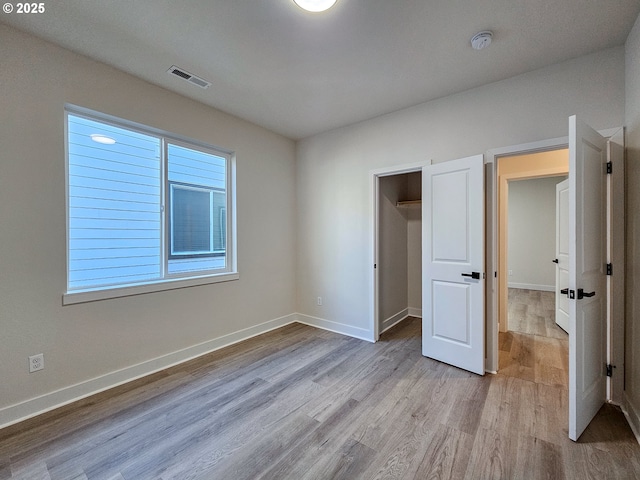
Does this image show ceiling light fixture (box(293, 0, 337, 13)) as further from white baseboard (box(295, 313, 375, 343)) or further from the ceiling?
white baseboard (box(295, 313, 375, 343))

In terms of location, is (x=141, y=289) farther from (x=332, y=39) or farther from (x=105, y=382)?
(x=332, y=39)

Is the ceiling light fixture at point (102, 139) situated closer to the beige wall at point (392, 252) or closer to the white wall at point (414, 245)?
the beige wall at point (392, 252)

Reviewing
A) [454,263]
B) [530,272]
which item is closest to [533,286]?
[530,272]

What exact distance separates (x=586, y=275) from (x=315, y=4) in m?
2.52

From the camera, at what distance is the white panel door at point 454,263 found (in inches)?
102

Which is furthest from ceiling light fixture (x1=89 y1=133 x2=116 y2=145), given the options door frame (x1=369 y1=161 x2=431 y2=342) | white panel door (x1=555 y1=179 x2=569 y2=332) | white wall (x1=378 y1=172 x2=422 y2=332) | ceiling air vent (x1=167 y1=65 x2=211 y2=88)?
white panel door (x1=555 y1=179 x2=569 y2=332)

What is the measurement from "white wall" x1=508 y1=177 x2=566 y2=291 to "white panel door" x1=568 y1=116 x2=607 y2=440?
5.16 m

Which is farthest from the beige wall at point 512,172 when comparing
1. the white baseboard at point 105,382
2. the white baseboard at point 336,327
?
the white baseboard at point 105,382

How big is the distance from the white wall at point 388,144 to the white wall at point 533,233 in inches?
193

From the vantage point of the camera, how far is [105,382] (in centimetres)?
238

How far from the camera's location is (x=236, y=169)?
3434 mm

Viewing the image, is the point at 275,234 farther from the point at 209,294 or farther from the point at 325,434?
the point at 325,434

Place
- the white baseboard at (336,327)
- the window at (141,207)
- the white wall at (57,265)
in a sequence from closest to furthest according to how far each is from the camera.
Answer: the white wall at (57,265) < the window at (141,207) < the white baseboard at (336,327)

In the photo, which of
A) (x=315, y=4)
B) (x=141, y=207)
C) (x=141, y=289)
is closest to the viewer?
(x=315, y=4)
